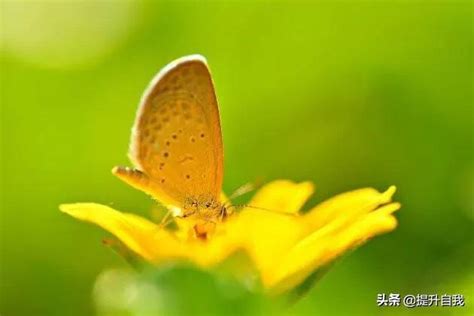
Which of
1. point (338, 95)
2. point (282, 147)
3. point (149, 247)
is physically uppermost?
point (338, 95)

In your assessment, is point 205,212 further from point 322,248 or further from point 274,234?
point 322,248

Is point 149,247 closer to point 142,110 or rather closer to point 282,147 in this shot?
point 142,110

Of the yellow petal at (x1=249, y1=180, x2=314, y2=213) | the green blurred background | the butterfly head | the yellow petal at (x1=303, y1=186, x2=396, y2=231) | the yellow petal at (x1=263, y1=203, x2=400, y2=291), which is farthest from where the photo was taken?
the green blurred background

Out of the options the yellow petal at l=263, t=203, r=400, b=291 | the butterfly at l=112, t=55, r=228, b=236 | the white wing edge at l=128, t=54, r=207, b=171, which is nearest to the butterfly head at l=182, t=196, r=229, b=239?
the butterfly at l=112, t=55, r=228, b=236

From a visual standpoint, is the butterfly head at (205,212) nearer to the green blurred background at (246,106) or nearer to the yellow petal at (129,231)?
the yellow petal at (129,231)

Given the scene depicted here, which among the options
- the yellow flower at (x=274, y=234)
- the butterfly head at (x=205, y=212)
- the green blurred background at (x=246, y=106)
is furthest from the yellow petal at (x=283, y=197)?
the green blurred background at (x=246, y=106)

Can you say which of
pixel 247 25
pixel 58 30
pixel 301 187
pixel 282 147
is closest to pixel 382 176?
pixel 282 147

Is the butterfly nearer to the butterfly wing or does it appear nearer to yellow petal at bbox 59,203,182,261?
the butterfly wing

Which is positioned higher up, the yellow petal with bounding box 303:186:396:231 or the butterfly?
the butterfly
